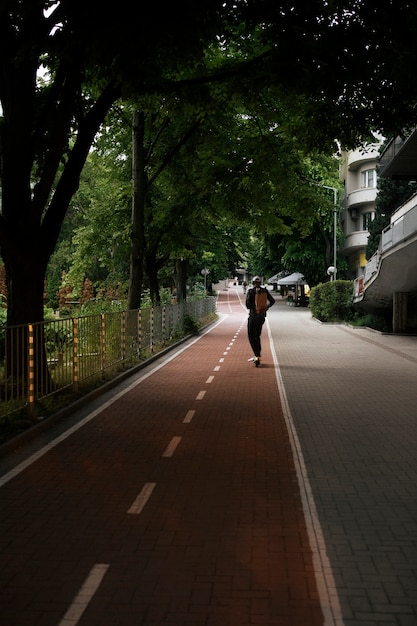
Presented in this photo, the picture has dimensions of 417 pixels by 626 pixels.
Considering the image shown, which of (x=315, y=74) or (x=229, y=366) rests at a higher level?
(x=315, y=74)

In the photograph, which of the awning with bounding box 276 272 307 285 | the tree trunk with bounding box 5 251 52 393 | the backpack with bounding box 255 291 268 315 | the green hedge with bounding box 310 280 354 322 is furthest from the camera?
the awning with bounding box 276 272 307 285

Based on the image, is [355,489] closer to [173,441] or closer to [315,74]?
[173,441]

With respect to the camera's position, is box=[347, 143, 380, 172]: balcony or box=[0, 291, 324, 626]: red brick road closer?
box=[0, 291, 324, 626]: red brick road

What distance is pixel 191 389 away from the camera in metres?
12.5

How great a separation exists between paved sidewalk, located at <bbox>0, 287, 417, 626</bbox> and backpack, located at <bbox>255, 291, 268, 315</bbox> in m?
5.06

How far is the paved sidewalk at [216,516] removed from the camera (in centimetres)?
377

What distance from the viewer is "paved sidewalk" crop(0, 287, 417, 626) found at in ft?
12.4

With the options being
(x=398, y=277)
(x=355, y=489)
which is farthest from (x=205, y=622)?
(x=398, y=277)

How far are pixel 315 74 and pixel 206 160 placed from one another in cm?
1394

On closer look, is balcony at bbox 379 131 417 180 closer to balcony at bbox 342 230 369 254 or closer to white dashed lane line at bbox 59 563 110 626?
balcony at bbox 342 230 369 254

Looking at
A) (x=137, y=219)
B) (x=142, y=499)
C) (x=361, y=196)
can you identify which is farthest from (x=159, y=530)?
(x=361, y=196)

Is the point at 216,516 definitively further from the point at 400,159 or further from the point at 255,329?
the point at 400,159

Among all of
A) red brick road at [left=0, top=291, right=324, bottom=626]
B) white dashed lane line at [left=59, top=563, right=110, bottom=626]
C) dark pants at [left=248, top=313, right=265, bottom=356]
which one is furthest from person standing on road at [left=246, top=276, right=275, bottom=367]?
white dashed lane line at [left=59, top=563, right=110, bottom=626]

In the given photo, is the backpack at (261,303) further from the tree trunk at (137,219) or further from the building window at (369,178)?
the building window at (369,178)
